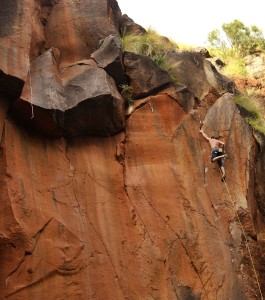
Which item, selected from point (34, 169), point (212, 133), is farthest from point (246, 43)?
point (34, 169)

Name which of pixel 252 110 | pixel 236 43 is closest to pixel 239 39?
pixel 236 43

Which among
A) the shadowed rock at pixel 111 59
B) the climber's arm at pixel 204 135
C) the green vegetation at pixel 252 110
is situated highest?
the shadowed rock at pixel 111 59

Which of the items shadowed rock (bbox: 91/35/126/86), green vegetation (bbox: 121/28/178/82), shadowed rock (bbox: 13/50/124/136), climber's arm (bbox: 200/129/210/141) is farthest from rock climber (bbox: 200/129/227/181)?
shadowed rock (bbox: 91/35/126/86)

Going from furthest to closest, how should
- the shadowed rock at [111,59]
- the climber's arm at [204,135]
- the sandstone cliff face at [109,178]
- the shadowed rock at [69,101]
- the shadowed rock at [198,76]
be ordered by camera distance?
1. the shadowed rock at [198,76]
2. the climber's arm at [204,135]
3. the shadowed rock at [111,59]
4. the shadowed rock at [69,101]
5. the sandstone cliff face at [109,178]

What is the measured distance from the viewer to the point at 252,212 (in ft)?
43.5

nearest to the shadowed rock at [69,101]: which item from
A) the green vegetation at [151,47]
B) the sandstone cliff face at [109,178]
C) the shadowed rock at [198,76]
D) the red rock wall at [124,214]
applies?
the sandstone cliff face at [109,178]

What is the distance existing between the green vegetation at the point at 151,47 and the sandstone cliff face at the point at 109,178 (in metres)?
0.55

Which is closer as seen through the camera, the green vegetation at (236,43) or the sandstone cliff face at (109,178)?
the sandstone cliff face at (109,178)

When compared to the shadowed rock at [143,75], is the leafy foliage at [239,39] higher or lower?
higher

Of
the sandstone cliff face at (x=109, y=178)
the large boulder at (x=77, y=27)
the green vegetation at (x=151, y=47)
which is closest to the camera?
the sandstone cliff face at (x=109, y=178)

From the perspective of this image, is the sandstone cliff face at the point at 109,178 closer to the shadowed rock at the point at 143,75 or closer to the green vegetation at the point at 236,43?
the shadowed rock at the point at 143,75

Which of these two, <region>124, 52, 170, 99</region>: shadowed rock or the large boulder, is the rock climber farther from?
the large boulder

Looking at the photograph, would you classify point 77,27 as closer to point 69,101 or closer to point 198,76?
point 69,101

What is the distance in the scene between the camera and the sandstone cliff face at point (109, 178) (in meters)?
10.2
